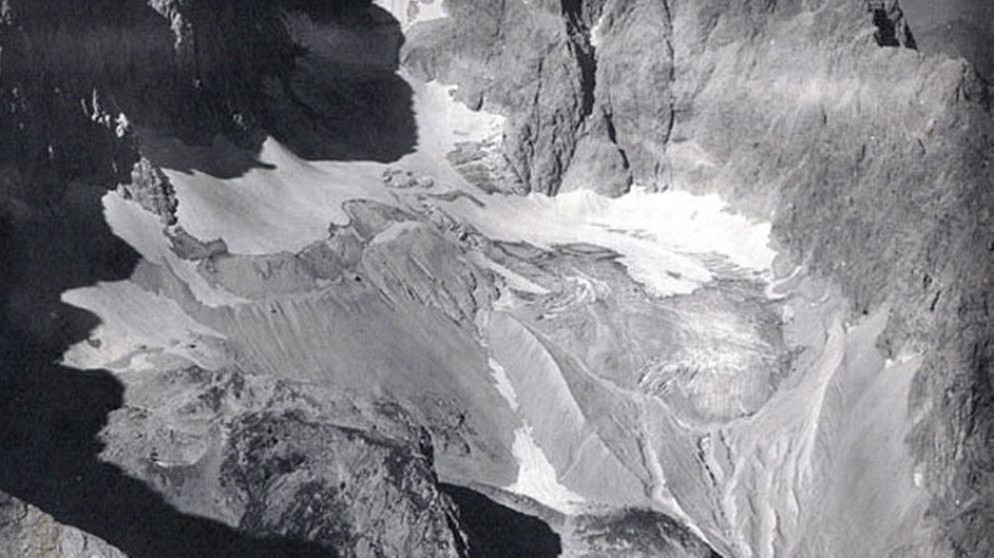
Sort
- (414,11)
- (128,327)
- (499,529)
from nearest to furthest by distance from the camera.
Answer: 1. (499,529)
2. (128,327)
3. (414,11)

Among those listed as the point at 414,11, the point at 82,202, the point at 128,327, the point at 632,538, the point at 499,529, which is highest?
the point at 414,11

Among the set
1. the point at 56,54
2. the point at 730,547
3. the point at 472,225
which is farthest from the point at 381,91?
the point at 730,547

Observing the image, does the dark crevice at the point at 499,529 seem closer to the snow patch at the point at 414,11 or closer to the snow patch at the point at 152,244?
the snow patch at the point at 152,244

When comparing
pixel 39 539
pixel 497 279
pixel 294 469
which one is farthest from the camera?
pixel 497 279

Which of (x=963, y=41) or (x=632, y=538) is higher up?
(x=963, y=41)

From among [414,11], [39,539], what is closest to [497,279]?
[414,11]

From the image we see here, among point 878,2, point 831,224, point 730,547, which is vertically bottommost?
point 730,547

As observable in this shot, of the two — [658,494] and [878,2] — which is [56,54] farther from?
[878,2]

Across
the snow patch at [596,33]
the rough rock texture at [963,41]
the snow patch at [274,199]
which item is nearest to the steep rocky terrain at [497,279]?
the snow patch at [274,199]

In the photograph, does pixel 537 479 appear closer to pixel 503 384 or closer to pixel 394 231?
pixel 503 384
